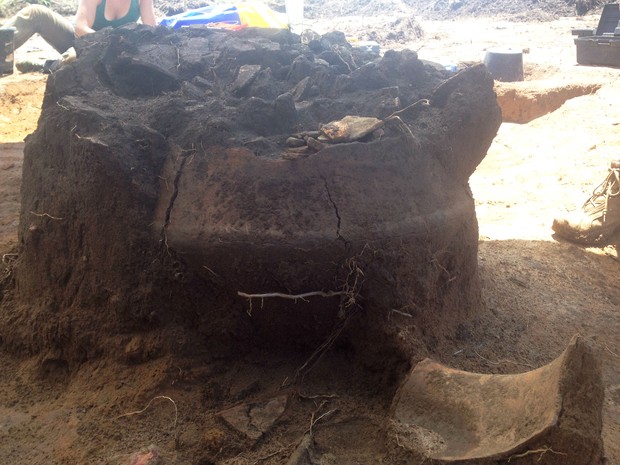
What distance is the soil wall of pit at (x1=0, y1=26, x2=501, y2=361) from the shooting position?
2238 millimetres

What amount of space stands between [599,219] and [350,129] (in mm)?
2840

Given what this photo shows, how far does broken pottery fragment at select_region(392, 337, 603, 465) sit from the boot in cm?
278

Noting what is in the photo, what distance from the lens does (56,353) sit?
2.58 m

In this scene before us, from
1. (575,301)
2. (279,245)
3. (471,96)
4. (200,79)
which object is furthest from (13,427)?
(575,301)

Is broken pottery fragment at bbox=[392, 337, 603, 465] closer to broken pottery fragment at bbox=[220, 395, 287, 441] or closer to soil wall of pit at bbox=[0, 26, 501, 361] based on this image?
soil wall of pit at bbox=[0, 26, 501, 361]

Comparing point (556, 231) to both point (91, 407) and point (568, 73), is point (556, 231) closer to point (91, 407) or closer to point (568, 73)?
point (91, 407)

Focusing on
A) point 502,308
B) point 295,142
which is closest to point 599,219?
point 502,308

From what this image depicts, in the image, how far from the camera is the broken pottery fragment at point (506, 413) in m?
1.62

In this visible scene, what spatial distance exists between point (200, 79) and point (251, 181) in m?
1.03

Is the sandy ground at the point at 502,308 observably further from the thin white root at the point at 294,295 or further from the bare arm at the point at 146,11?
the bare arm at the point at 146,11

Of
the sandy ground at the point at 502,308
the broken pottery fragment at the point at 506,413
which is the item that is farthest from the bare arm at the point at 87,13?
the broken pottery fragment at the point at 506,413

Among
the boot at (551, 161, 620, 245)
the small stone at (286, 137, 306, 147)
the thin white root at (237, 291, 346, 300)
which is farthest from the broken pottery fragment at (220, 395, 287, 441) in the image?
the boot at (551, 161, 620, 245)

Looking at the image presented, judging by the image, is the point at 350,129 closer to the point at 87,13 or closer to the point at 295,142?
the point at 295,142

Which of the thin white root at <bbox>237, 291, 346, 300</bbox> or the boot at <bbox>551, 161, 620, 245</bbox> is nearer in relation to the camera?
the thin white root at <bbox>237, 291, 346, 300</bbox>
